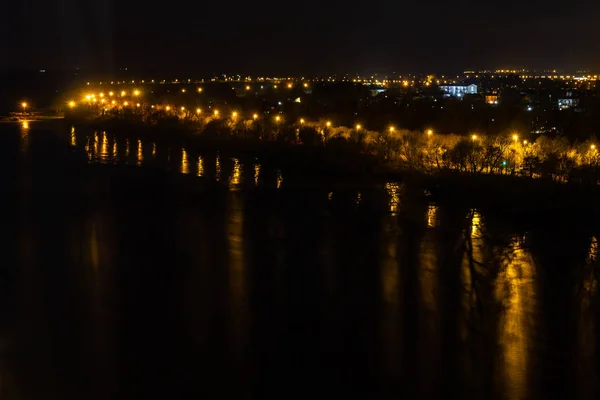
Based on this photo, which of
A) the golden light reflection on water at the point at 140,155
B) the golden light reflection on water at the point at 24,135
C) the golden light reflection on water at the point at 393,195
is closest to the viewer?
the golden light reflection on water at the point at 393,195

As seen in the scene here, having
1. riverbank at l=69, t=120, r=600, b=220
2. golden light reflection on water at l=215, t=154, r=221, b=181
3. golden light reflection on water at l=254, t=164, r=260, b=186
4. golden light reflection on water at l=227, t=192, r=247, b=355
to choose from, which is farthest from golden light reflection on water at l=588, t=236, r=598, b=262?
golden light reflection on water at l=215, t=154, r=221, b=181

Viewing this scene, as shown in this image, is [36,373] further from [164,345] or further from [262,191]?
[262,191]

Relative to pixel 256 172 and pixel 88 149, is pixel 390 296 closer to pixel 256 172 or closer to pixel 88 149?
pixel 256 172

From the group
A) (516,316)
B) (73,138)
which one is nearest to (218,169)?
(73,138)

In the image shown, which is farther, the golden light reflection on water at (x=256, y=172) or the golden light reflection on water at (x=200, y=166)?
the golden light reflection on water at (x=200, y=166)

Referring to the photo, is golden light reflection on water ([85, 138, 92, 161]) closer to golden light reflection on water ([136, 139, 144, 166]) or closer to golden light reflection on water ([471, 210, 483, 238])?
golden light reflection on water ([136, 139, 144, 166])

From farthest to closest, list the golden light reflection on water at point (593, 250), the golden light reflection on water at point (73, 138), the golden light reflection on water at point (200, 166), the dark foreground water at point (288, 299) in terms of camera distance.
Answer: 1. the golden light reflection on water at point (73, 138)
2. the golden light reflection on water at point (200, 166)
3. the golden light reflection on water at point (593, 250)
4. the dark foreground water at point (288, 299)

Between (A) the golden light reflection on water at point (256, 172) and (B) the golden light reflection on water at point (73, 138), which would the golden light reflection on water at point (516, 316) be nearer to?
(A) the golden light reflection on water at point (256, 172)

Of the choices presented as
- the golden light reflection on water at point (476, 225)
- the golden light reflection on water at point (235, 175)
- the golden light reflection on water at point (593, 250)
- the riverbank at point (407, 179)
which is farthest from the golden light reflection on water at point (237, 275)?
the golden light reflection on water at point (593, 250)
